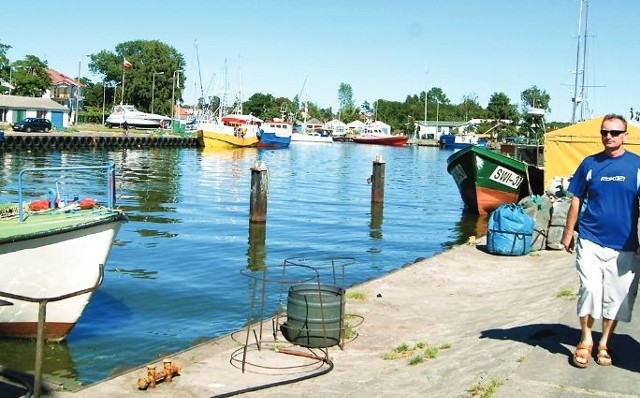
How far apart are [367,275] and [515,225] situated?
137 inches

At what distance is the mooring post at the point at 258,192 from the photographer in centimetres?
2264

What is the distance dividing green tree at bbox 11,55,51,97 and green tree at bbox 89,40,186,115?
21189mm

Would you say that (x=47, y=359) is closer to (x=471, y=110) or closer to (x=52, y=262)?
(x=52, y=262)

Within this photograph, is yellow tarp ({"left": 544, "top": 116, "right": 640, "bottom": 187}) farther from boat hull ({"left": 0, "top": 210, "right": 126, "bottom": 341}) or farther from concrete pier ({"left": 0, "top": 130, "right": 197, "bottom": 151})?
concrete pier ({"left": 0, "top": 130, "right": 197, "bottom": 151})

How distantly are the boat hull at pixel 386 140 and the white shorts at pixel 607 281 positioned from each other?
125 m

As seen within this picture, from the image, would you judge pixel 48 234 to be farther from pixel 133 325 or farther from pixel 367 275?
pixel 367 275

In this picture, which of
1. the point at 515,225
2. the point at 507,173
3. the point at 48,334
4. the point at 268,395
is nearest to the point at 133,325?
the point at 48,334

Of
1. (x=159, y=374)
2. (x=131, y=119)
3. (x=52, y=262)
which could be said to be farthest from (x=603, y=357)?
(x=131, y=119)

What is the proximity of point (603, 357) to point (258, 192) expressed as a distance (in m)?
17.4

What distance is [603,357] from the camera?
6.38m

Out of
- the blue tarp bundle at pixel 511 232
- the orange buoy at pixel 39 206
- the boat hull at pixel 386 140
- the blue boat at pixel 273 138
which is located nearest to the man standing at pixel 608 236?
the orange buoy at pixel 39 206

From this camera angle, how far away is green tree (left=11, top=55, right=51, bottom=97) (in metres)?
101

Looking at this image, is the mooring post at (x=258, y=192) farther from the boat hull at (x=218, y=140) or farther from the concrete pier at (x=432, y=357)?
the boat hull at (x=218, y=140)

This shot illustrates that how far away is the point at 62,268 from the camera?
10.0 m
